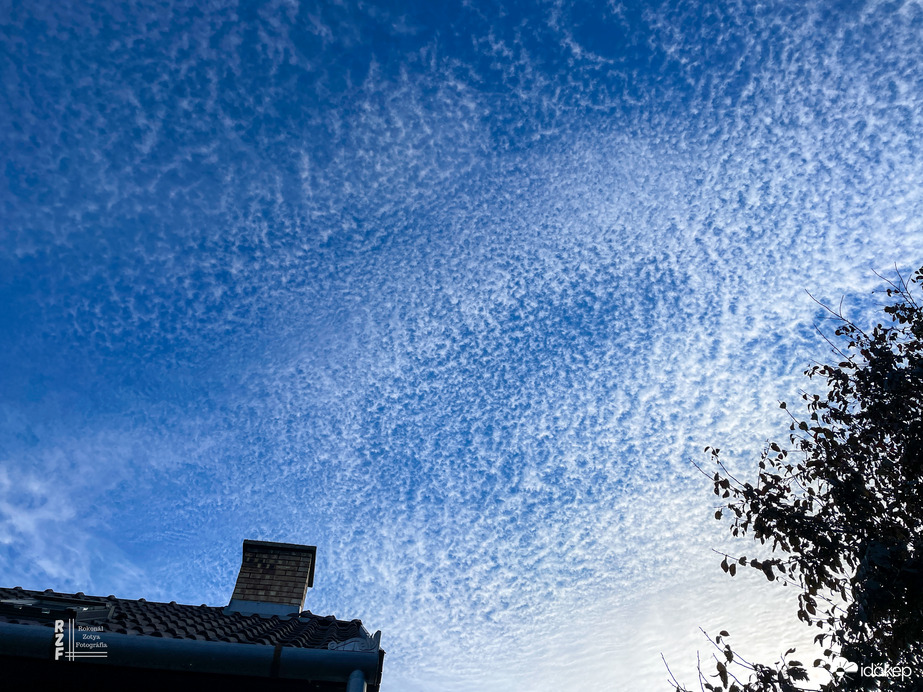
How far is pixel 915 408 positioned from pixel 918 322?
1.17 m

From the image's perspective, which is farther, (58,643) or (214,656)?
(214,656)

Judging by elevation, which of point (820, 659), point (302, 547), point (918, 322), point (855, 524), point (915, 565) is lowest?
point (820, 659)

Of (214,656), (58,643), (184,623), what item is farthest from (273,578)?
(58,643)

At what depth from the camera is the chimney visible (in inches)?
301

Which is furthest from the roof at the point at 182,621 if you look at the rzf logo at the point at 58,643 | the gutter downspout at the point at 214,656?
the rzf logo at the point at 58,643

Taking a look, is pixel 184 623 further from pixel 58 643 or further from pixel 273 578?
pixel 273 578

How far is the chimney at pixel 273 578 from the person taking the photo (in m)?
7.63

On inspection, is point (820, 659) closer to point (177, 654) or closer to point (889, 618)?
point (889, 618)

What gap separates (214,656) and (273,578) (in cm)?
402

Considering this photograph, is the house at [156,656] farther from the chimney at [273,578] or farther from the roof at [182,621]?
the chimney at [273,578]

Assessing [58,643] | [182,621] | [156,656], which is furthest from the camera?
[182,621]

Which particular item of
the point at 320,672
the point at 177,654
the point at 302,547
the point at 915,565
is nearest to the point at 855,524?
the point at 915,565

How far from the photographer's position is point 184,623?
577 cm

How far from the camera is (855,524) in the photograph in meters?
5.88
